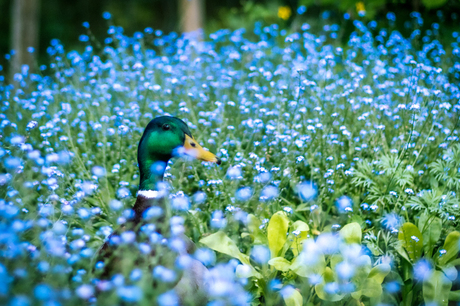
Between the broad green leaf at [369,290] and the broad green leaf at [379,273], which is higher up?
the broad green leaf at [379,273]

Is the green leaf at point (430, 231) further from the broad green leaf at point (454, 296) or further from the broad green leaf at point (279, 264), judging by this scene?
the broad green leaf at point (279, 264)

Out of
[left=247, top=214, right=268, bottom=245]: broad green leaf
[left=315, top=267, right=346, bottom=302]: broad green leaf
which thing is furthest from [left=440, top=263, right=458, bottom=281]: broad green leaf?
[left=247, top=214, right=268, bottom=245]: broad green leaf

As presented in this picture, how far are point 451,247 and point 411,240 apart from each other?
23cm

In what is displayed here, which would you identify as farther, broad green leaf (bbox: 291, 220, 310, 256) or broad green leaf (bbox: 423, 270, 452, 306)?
broad green leaf (bbox: 291, 220, 310, 256)

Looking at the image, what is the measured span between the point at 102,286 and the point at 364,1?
514 centimetres

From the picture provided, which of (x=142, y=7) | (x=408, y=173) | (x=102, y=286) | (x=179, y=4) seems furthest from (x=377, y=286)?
(x=142, y=7)

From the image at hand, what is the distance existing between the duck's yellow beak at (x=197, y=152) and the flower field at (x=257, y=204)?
28cm

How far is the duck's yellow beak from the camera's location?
2.48 metres

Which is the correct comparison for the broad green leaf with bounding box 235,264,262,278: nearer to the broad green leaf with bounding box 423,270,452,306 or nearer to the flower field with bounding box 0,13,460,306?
the flower field with bounding box 0,13,460,306

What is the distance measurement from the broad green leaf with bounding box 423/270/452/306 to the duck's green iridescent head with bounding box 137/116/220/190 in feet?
4.56

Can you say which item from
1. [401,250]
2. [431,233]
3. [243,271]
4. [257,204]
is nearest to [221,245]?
[243,271]

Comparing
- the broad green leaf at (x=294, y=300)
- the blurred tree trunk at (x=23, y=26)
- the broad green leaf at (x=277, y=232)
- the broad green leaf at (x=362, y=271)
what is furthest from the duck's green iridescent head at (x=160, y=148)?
the blurred tree trunk at (x=23, y=26)

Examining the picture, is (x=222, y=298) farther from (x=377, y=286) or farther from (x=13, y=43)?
(x=13, y=43)

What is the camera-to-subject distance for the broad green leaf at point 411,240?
267 centimetres
